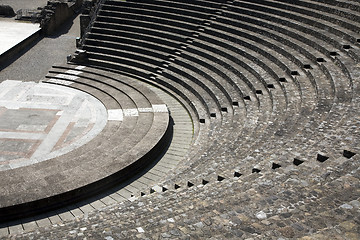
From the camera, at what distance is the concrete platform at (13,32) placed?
2417 cm

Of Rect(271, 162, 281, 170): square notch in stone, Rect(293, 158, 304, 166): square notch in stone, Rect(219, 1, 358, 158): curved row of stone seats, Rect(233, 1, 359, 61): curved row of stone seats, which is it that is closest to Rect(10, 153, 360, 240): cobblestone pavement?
Rect(271, 162, 281, 170): square notch in stone

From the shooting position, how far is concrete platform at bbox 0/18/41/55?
951 inches

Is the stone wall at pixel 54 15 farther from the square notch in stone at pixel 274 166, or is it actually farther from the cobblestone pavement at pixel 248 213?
the square notch in stone at pixel 274 166

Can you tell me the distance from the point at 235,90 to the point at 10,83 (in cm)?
1111

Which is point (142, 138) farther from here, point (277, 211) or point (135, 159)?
point (277, 211)

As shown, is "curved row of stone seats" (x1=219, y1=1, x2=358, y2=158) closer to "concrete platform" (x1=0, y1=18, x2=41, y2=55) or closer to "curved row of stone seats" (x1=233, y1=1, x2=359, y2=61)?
"curved row of stone seats" (x1=233, y1=1, x2=359, y2=61)

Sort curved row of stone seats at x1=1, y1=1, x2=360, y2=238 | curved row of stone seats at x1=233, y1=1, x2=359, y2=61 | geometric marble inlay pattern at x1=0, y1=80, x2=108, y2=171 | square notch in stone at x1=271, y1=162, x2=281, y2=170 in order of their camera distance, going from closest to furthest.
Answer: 1. curved row of stone seats at x1=1, y1=1, x2=360, y2=238
2. square notch in stone at x1=271, y1=162, x2=281, y2=170
3. geometric marble inlay pattern at x1=0, y1=80, x2=108, y2=171
4. curved row of stone seats at x1=233, y1=1, x2=359, y2=61

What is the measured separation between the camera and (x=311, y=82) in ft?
48.3

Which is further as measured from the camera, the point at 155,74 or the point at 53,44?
the point at 53,44

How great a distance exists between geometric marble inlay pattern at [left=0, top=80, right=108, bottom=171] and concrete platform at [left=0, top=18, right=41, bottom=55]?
15.8 ft

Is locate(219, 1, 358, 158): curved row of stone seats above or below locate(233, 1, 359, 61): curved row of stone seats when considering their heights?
below

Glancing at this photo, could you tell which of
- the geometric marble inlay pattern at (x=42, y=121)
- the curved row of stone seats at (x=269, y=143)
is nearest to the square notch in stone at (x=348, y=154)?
the curved row of stone seats at (x=269, y=143)

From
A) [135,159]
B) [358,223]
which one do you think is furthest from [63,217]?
[358,223]

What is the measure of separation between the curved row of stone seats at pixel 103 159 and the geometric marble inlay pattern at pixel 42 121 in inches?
24.7
